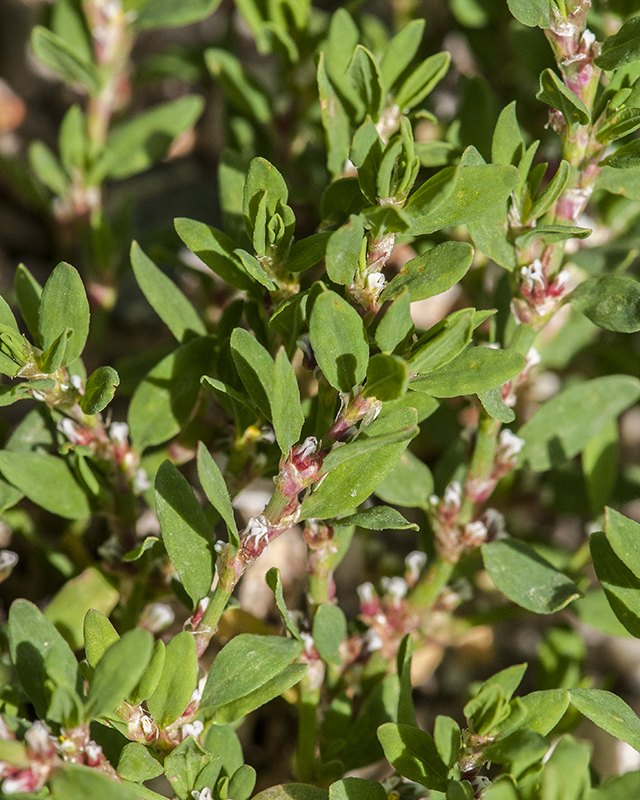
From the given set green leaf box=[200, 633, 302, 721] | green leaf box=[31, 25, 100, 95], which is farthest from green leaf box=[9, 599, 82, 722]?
green leaf box=[31, 25, 100, 95]

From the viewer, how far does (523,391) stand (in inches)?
114

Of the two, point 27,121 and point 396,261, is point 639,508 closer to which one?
point 396,261

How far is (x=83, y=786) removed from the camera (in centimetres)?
126

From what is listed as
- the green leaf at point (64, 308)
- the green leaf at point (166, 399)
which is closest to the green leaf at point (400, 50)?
the green leaf at point (166, 399)

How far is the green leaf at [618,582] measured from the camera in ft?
5.41

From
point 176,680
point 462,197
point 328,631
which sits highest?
point 462,197

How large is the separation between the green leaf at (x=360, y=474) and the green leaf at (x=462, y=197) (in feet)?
1.20

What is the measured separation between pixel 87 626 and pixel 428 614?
0.99m

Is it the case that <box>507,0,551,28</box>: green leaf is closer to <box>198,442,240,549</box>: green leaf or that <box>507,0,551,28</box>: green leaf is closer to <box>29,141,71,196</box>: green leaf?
<box>198,442,240,549</box>: green leaf

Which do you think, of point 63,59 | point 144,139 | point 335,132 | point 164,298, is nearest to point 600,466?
point 335,132

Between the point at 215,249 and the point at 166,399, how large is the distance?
0.40 meters

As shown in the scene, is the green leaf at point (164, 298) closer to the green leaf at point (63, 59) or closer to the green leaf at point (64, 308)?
the green leaf at point (64, 308)

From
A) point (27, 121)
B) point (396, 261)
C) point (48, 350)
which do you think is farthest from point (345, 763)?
point (27, 121)

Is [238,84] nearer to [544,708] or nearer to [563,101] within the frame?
[563,101]
